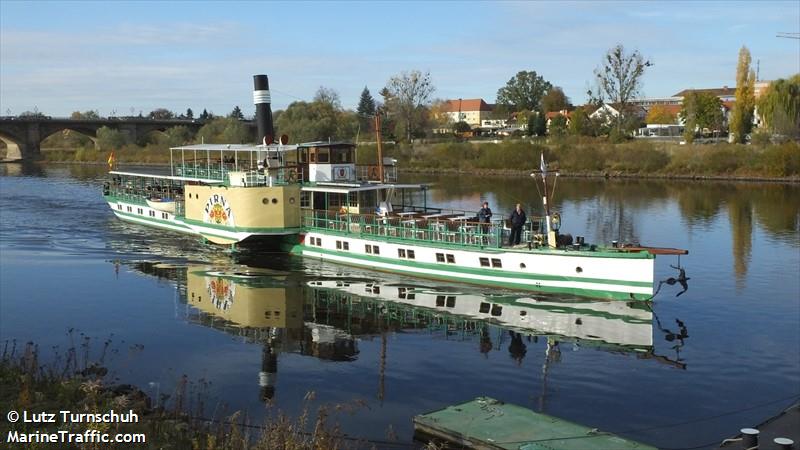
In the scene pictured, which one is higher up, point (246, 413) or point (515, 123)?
point (515, 123)

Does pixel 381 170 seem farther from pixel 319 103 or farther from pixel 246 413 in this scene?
pixel 319 103

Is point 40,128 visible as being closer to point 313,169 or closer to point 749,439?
point 313,169

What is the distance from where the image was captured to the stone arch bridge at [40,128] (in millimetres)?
132550

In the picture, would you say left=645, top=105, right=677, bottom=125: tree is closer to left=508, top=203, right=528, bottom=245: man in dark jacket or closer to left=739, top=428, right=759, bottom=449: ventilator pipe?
left=508, top=203, right=528, bottom=245: man in dark jacket

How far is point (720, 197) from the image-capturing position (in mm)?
71188

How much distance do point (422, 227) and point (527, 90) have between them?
494 ft

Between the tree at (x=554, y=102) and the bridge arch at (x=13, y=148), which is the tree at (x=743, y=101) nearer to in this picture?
the tree at (x=554, y=102)

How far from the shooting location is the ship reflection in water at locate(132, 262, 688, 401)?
25.6 metres

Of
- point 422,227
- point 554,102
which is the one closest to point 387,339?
point 422,227

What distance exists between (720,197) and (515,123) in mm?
106771

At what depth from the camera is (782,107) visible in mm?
96562

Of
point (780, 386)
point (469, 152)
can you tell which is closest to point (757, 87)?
point (469, 152)

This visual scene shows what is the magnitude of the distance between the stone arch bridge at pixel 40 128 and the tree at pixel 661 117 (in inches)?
3211

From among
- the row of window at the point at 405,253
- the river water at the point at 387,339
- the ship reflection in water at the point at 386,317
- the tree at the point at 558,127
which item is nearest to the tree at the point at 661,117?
the tree at the point at 558,127
